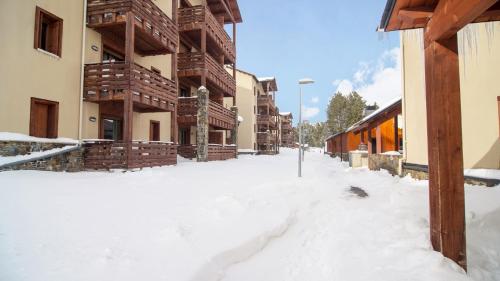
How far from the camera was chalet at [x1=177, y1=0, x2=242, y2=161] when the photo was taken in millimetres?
17047

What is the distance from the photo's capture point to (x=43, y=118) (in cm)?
932

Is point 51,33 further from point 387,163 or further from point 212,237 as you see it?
point 387,163

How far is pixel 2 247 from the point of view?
9.59 ft

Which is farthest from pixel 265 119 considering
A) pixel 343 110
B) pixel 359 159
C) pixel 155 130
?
pixel 155 130

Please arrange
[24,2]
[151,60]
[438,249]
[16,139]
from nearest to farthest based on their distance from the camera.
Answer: [438,249] → [16,139] → [24,2] → [151,60]

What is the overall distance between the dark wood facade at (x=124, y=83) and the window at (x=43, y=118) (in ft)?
4.33

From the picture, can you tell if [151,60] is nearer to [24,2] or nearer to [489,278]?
[24,2]

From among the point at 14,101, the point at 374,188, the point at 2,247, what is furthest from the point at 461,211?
the point at 14,101

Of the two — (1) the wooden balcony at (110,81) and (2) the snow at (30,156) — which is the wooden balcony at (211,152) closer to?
(1) the wooden balcony at (110,81)

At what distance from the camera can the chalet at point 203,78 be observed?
17047mm

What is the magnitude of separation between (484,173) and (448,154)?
4880 millimetres

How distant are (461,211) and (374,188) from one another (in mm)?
6454

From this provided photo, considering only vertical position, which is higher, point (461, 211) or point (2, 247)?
point (461, 211)

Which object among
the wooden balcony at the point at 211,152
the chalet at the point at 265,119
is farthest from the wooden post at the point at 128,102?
the chalet at the point at 265,119
